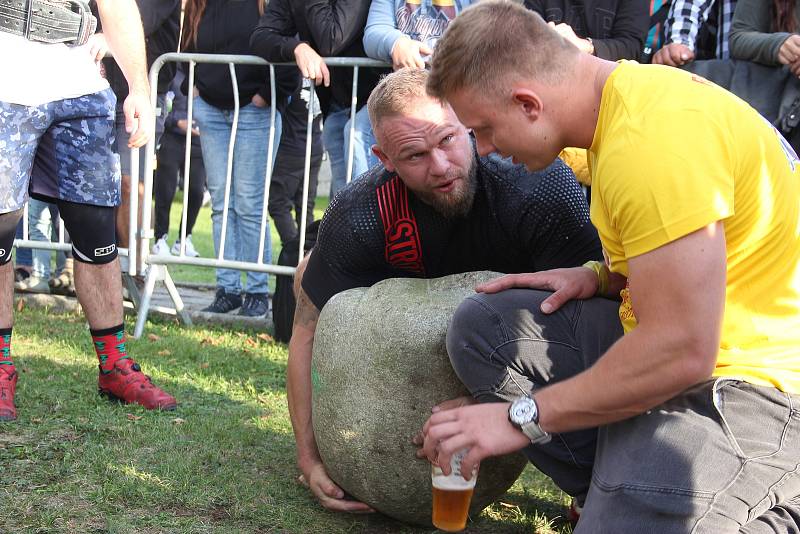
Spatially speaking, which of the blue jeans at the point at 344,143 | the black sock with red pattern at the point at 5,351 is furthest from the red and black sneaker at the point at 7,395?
the blue jeans at the point at 344,143

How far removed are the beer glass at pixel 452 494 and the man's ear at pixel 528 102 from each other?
0.85 meters

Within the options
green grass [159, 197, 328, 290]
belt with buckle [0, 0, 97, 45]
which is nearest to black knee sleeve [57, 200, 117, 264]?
belt with buckle [0, 0, 97, 45]

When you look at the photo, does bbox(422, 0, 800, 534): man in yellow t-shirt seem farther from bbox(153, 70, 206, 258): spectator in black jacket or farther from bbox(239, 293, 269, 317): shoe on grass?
bbox(153, 70, 206, 258): spectator in black jacket

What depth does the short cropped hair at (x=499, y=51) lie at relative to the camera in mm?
2162

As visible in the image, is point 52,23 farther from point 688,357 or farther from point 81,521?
point 688,357

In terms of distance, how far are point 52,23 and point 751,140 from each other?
2.84m

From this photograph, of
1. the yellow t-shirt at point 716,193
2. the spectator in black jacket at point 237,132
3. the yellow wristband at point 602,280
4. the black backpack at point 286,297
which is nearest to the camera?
the yellow t-shirt at point 716,193

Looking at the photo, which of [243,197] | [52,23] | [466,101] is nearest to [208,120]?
[243,197]

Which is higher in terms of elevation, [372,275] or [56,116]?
[56,116]

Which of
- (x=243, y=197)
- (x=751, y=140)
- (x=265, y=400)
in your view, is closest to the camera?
(x=751, y=140)

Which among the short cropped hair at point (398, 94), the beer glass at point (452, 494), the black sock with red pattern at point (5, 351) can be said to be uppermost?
the short cropped hair at point (398, 94)

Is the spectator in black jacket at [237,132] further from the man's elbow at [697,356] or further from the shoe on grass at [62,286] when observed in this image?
the man's elbow at [697,356]

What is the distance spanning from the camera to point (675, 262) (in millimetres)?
1942

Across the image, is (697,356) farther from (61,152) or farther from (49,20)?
(49,20)
